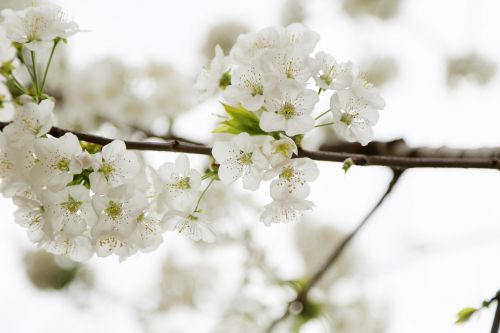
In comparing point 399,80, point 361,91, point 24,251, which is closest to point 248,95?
point 361,91

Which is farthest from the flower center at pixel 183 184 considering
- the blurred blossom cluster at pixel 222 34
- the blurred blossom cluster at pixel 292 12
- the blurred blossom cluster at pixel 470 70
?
the blurred blossom cluster at pixel 470 70

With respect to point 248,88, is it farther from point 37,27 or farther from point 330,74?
point 37,27

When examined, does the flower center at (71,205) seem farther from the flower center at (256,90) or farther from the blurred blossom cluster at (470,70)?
the blurred blossom cluster at (470,70)

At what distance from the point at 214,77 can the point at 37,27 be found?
35 centimetres

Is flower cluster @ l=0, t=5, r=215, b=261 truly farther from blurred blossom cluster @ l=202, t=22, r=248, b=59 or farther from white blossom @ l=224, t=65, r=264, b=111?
blurred blossom cluster @ l=202, t=22, r=248, b=59

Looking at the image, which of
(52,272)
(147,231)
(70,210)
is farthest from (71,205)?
(52,272)

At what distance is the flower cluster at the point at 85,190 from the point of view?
2.78ft

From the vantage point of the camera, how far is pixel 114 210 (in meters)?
0.87

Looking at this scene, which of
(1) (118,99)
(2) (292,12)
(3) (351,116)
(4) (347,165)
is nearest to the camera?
(4) (347,165)

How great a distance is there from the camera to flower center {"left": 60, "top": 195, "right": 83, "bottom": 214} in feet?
2.78

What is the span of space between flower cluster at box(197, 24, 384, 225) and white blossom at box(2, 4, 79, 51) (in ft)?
1.11

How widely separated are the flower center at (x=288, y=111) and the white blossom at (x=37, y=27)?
0.46m

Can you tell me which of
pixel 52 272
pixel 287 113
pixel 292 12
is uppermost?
pixel 292 12

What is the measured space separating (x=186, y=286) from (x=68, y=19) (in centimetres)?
170
